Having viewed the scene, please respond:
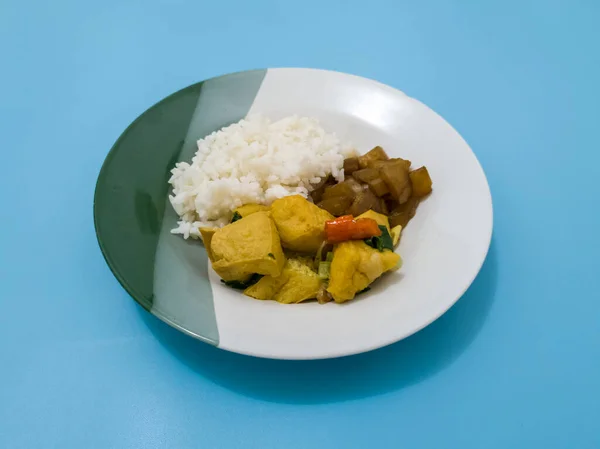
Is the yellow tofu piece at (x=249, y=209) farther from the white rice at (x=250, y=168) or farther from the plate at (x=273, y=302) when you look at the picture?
the plate at (x=273, y=302)

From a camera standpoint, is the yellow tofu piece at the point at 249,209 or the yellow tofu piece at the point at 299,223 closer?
the yellow tofu piece at the point at 299,223

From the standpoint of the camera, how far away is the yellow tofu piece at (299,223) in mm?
2359

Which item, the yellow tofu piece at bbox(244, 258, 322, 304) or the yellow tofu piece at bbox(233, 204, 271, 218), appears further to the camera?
the yellow tofu piece at bbox(233, 204, 271, 218)

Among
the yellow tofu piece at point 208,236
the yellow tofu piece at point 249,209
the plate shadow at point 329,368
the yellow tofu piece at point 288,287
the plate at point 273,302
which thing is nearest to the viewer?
the plate at point 273,302

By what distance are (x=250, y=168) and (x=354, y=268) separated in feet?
3.06

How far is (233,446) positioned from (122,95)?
288 centimetres

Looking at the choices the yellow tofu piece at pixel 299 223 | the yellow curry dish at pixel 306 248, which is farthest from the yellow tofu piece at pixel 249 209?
the yellow tofu piece at pixel 299 223

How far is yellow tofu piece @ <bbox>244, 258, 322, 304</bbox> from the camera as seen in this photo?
2.31 m

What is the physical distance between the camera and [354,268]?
2.23 m

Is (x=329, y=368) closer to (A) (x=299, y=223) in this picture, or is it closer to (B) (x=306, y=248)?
(B) (x=306, y=248)

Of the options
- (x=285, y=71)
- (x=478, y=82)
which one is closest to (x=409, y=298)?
(x=285, y=71)

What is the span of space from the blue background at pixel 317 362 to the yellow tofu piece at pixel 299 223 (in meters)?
0.57

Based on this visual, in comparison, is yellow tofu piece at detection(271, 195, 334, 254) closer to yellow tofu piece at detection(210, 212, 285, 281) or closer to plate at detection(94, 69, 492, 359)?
yellow tofu piece at detection(210, 212, 285, 281)

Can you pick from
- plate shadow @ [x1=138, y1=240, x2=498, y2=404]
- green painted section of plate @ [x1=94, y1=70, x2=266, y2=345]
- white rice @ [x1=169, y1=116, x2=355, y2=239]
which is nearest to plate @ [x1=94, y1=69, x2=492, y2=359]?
green painted section of plate @ [x1=94, y1=70, x2=266, y2=345]
